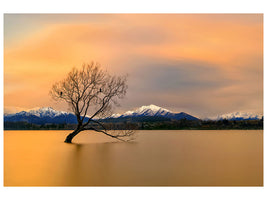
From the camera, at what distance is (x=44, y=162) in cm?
1789

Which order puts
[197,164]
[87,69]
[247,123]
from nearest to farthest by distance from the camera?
[197,164]
[87,69]
[247,123]

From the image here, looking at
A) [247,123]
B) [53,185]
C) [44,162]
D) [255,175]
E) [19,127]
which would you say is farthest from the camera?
[19,127]

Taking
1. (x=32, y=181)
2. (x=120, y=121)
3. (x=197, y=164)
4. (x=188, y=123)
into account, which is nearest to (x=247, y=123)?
(x=188, y=123)

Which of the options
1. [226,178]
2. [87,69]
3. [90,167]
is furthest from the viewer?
[87,69]

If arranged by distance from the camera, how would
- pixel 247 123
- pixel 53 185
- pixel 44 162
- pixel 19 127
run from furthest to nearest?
pixel 19 127
pixel 247 123
pixel 44 162
pixel 53 185

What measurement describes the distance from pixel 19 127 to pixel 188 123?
6514 centimetres

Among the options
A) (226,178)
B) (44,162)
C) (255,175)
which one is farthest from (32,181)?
(255,175)

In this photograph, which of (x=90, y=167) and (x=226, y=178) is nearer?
(x=226, y=178)

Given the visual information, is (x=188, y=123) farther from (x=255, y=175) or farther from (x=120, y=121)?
(x=255, y=175)

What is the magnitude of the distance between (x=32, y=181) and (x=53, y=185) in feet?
3.87

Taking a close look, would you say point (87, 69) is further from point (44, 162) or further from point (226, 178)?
point (226, 178)

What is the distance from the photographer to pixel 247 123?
7931 cm

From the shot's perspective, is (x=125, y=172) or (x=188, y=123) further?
(x=188, y=123)

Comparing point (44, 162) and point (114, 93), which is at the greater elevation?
point (114, 93)
